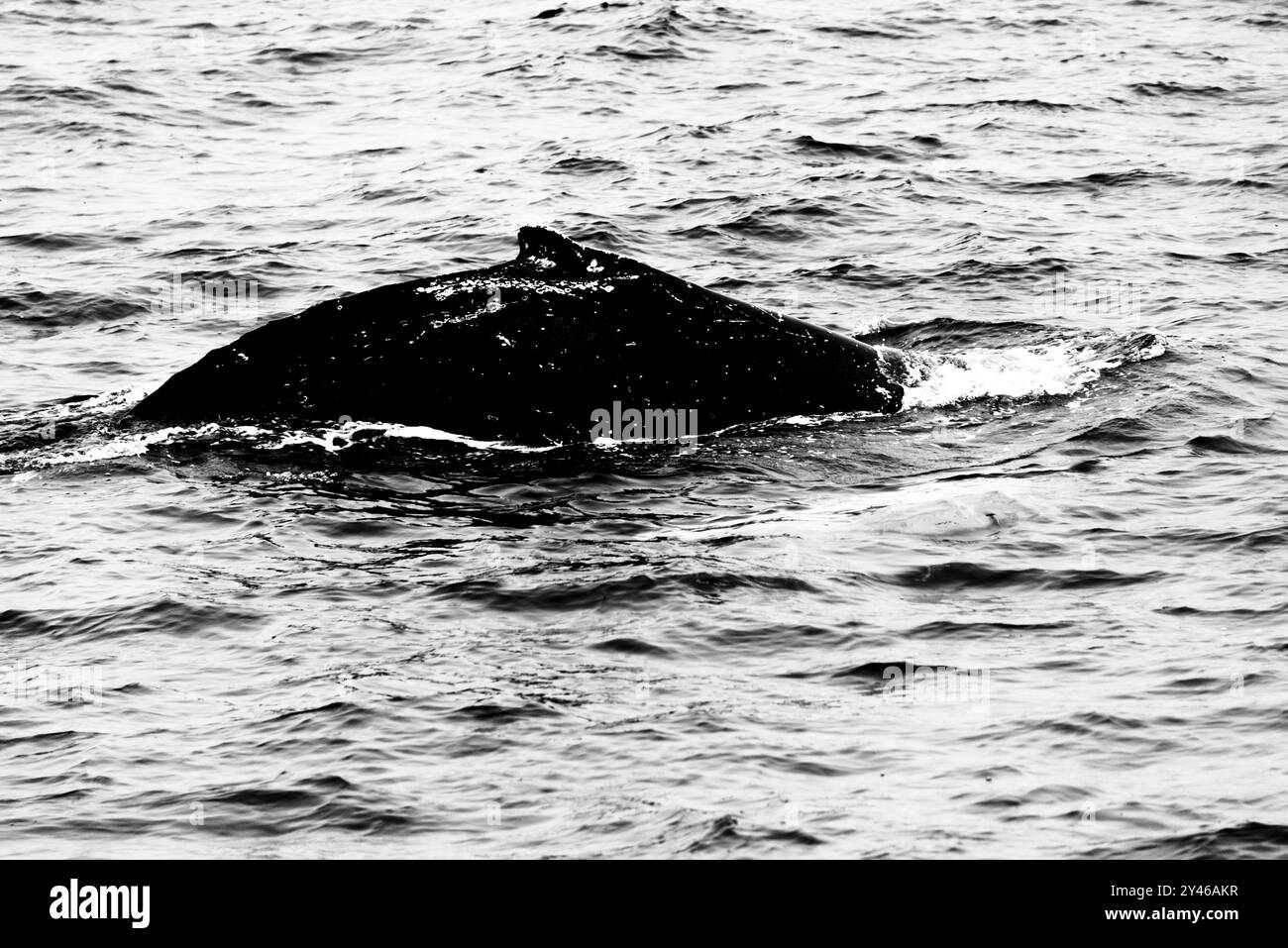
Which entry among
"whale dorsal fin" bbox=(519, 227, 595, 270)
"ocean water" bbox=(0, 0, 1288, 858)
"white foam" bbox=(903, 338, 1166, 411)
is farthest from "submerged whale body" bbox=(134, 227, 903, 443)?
"white foam" bbox=(903, 338, 1166, 411)

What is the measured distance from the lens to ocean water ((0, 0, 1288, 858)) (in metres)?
9.10

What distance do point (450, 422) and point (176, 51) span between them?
23.0m

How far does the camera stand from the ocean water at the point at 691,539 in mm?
9102

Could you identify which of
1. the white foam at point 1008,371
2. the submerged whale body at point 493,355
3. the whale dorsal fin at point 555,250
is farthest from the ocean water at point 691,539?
the whale dorsal fin at point 555,250

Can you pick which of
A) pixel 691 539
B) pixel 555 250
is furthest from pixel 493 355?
pixel 691 539

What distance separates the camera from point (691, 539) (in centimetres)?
1270

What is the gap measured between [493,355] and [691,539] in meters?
2.58

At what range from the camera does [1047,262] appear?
21266 mm

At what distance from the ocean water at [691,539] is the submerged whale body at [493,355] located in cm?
27

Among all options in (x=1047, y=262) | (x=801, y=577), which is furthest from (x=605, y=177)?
(x=801, y=577)

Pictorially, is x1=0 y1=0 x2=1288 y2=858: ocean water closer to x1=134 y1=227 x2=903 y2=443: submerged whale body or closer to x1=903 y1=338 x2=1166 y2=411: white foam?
x1=903 y1=338 x2=1166 y2=411: white foam

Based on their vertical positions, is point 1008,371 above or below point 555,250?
below

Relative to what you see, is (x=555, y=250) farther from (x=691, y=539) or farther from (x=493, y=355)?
(x=691, y=539)

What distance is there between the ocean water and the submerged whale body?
268 mm
